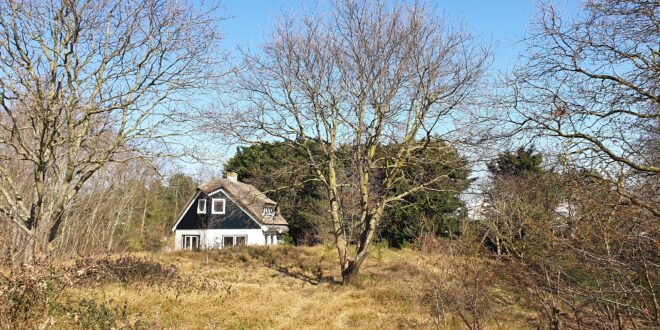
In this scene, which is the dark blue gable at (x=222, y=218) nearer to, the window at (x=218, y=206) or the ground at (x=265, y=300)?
the window at (x=218, y=206)

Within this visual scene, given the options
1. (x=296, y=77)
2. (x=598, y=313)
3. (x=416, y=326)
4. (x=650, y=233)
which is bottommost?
(x=416, y=326)

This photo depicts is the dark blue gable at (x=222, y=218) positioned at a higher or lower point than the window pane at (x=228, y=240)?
higher

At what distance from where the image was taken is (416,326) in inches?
360

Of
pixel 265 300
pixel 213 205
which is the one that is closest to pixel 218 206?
pixel 213 205

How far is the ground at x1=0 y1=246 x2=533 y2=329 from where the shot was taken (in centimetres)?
799

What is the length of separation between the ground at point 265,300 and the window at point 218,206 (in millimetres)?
16090

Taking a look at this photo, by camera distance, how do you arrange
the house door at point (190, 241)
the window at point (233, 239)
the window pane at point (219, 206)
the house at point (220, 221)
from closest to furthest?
the house at point (220, 221), the window pane at point (219, 206), the window at point (233, 239), the house door at point (190, 241)

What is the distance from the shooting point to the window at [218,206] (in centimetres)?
3139

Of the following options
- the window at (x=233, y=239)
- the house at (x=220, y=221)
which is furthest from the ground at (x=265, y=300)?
the window at (x=233, y=239)

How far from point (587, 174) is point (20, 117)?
1338cm

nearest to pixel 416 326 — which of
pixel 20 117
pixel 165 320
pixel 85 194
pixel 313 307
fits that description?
pixel 313 307

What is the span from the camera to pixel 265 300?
1055cm

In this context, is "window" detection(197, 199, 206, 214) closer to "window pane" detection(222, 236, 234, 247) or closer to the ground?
"window pane" detection(222, 236, 234, 247)

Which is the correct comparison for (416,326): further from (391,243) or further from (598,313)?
(391,243)
